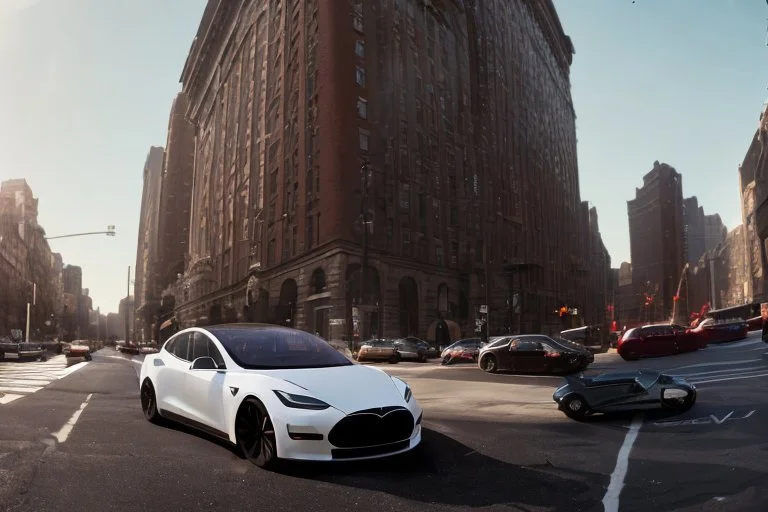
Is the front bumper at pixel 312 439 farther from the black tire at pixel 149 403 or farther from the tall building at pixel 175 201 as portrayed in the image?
the tall building at pixel 175 201

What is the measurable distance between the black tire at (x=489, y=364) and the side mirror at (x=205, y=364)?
13691mm

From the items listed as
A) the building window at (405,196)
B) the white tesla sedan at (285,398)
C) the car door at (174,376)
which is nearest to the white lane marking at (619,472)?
the white tesla sedan at (285,398)

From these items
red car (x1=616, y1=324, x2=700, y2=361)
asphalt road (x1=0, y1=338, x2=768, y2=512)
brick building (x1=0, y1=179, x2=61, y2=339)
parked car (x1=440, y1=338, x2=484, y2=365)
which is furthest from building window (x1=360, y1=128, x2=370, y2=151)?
brick building (x1=0, y1=179, x2=61, y2=339)

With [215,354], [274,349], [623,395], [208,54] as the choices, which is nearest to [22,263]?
[208,54]

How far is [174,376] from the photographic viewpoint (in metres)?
7.46

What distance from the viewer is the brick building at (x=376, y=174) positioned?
44.2 metres

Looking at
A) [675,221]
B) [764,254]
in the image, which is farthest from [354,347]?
[675,221]

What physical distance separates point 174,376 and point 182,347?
45 cm

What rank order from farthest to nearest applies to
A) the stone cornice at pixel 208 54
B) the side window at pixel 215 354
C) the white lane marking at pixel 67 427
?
the stone cornice at pixel 208 54
the white lane marking at pixel 67 427
the side window at pixel 215 354

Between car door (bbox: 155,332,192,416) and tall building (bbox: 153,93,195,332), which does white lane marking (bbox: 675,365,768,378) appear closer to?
car door (bbox: 155,332,192,416)

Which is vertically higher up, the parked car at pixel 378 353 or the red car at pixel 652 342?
the red car at pixel 652 342

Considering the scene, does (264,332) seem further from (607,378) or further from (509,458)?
(607,378)

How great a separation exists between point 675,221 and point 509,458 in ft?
646

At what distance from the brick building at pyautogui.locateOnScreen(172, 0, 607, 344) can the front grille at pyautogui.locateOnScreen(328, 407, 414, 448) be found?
3047 centimetres
